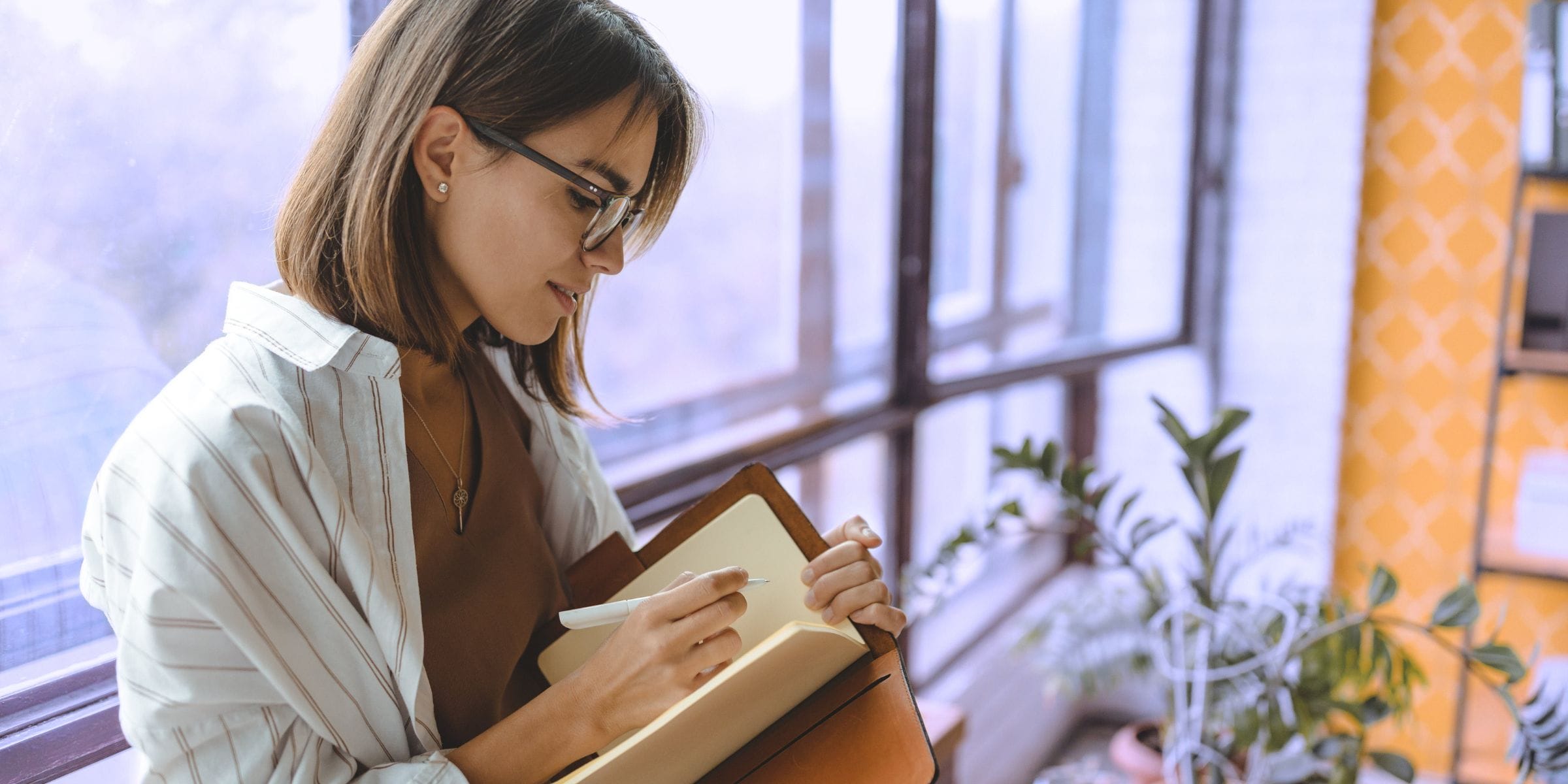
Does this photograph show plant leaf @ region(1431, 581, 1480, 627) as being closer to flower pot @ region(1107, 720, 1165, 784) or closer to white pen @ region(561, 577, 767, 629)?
flower pot @ region(1107, 720, 1165, 784)

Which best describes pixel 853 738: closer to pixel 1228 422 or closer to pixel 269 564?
pixel 269 564

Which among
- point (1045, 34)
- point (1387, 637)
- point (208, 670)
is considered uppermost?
point (1045, 34)

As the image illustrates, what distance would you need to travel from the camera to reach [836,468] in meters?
2.10

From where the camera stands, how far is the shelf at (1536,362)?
267cm

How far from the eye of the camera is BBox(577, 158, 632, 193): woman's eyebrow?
3.11 feet

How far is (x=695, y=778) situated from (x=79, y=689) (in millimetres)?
518

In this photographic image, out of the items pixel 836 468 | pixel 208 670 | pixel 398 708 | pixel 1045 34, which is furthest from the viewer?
pixel 1045 34

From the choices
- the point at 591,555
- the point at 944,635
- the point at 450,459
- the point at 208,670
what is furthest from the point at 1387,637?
the point at 208,670

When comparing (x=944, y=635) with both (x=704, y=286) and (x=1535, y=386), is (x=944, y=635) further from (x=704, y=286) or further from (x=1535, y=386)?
(x=1535, y=386)

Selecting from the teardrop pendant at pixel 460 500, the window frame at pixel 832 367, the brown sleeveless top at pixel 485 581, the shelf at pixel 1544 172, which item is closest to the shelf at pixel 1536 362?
the shelf at pixel 1544 172

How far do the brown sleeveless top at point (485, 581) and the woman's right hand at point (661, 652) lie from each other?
0.51 feet

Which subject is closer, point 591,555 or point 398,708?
point 398,708

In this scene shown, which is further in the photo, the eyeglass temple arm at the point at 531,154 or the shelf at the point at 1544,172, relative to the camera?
the shelf at the point at 1544,172

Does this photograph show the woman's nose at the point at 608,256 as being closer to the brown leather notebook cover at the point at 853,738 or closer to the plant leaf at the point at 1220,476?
the brown leather notebook cover at the point at 853,738
